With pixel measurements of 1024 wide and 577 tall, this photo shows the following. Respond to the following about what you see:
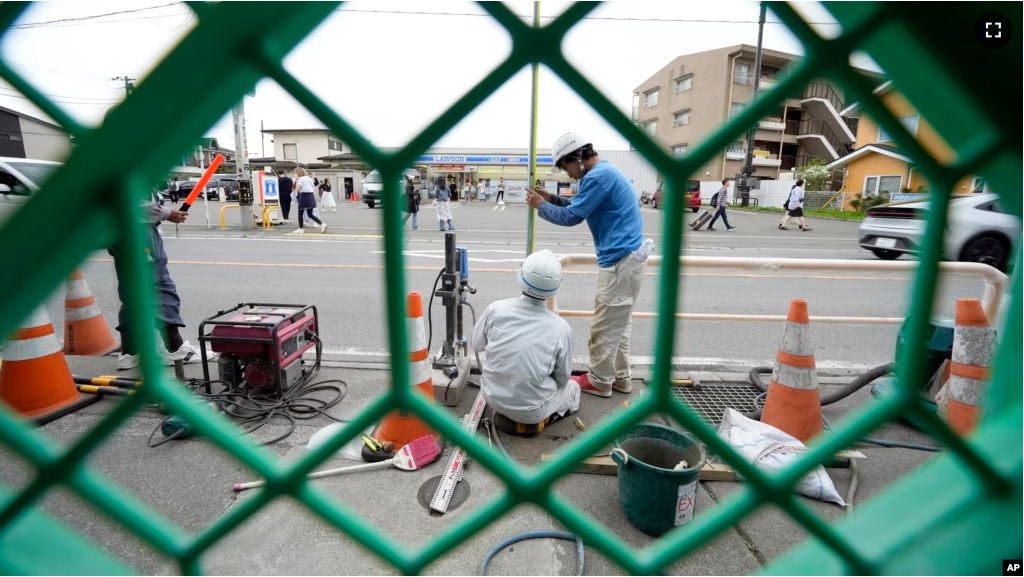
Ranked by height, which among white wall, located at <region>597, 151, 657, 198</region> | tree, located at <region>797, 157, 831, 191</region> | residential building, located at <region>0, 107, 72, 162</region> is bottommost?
white wall, located at <region>597, 151, 657, 198</region>

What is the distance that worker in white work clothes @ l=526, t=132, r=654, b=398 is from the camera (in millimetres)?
3158

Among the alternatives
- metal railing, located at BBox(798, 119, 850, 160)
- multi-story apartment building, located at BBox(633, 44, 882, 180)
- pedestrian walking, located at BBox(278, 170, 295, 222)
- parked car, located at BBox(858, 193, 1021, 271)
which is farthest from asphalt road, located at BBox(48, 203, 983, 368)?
metal railing, located at BBox(798, 119, 850, 160)

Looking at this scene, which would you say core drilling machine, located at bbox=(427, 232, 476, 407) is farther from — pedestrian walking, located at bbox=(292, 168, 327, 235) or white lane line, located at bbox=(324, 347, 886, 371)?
pedestrian walking, located at bbox=(292, 168, 327, 235)

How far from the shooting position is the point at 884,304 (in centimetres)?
623

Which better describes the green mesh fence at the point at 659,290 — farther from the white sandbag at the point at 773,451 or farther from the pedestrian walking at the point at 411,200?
the white sandbag at the point at 773,451

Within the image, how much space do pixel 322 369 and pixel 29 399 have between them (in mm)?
1673

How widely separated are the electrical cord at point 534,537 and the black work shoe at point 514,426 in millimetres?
826

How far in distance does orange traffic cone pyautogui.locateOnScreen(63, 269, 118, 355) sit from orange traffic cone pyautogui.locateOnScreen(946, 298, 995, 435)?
19.8 feet

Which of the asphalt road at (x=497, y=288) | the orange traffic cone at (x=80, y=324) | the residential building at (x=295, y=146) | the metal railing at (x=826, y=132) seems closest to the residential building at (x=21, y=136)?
the asphalt road at (x=497, y=288)

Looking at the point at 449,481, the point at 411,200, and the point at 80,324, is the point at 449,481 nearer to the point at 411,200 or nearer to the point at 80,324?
the point at 80,324

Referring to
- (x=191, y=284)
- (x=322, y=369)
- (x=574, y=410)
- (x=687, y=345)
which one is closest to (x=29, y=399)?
(x=322, y=369)

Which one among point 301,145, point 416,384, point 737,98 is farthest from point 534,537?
point 301,145

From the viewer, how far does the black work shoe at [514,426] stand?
2.76 metres

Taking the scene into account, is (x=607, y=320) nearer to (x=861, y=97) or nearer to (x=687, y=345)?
(x=687, y=345)
